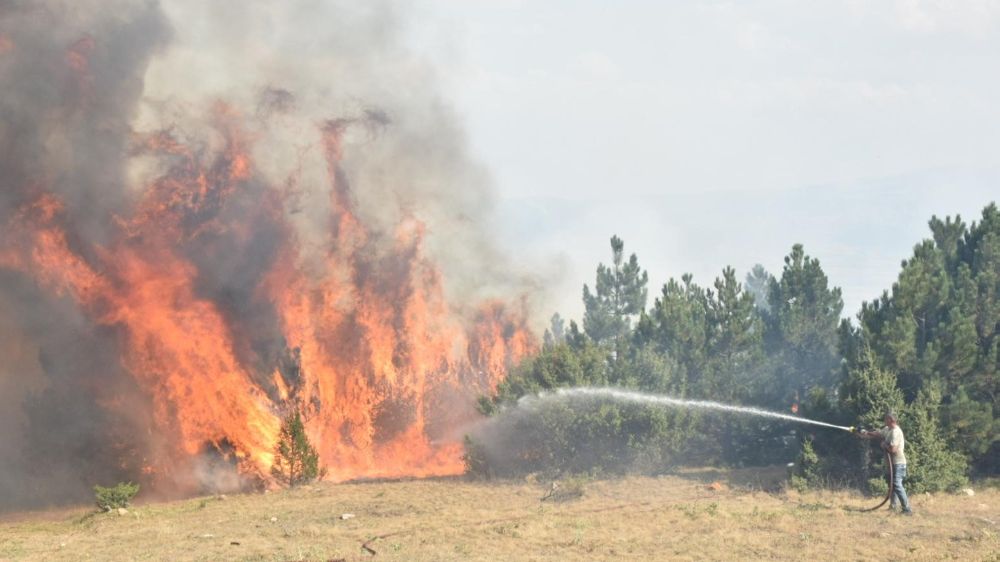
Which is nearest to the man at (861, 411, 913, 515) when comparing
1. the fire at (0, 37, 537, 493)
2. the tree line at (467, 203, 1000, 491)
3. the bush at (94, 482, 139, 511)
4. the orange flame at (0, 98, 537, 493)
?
the tree line at (467, 203, 1000, 491)

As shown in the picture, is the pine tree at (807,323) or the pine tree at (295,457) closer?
the pine tree at (295,457)

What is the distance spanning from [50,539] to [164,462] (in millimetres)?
8976

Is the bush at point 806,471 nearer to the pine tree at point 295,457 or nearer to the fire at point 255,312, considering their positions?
the fire at point 255,312

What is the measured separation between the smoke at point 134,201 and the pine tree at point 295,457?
1.89 m

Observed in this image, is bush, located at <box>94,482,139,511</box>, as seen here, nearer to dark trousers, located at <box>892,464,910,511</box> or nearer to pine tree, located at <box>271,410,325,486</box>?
pine tree, located at <box>271,410,325,486</box>

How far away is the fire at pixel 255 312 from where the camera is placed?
3431 centimetres

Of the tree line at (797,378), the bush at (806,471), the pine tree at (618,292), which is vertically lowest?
the bush at (806,471)

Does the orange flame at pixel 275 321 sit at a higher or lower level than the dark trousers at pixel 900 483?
higher

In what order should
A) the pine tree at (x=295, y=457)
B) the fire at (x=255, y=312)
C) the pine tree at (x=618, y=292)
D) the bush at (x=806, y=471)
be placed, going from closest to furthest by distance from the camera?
the bush at (x=806, y=471) → the pine tree at (x=295, y=457) → the fire at (x=255, y=312) → the pine tree at (x=618, y=292)

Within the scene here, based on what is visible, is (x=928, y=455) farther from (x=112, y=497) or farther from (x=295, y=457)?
(x=112, y=497)

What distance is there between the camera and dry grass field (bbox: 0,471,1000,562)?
19.8m

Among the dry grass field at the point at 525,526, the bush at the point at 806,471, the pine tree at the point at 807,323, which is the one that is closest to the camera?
the dry grass field at the point at 525,526

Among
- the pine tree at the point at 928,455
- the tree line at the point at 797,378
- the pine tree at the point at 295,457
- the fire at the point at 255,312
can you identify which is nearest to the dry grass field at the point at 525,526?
the pine tree at the point at 928,455

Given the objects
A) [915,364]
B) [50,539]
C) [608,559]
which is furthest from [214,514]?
[915,364]
